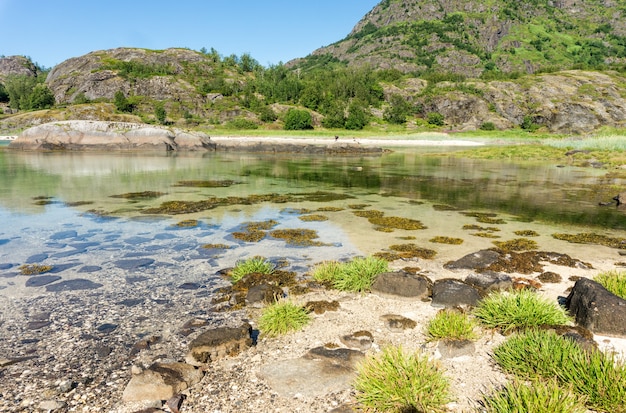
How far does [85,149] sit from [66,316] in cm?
7114

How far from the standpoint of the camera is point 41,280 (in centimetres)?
1048

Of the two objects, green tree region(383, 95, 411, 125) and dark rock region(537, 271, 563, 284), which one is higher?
green tree region(383, 95, 411, 125)

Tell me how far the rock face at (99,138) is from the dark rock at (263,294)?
6649 cm

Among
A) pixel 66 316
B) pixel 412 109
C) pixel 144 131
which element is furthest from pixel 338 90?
pixel 66 316

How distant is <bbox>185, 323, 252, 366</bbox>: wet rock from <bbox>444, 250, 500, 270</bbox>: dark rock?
23.1ft

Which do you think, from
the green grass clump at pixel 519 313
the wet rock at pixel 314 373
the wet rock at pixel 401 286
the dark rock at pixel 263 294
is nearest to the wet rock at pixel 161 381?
the wet rock at pixel 314 373

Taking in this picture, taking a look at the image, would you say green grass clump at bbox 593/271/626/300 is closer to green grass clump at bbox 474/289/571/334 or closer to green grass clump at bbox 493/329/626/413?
green grass clump at bbox 474/289/571/334

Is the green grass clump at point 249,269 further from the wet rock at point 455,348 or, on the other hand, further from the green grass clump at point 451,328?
the wet rock at point 455,348

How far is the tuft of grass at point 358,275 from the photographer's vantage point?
988 centimetres

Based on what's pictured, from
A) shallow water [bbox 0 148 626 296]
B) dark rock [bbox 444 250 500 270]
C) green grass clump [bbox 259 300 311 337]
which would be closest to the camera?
green grass clump [bbox 259 300 311 337]

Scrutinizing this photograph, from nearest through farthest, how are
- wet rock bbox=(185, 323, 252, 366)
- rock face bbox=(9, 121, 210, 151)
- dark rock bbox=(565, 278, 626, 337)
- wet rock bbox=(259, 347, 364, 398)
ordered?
wet rock bbox=(259, 347, 364, 398) → wet rock bbox=(185, 323, 252, 366) → dark rock bbox=(565, 278, 626, 337) → rock face bbox=(9, 121, 210, 151)

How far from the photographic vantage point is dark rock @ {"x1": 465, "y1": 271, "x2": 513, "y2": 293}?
945cm

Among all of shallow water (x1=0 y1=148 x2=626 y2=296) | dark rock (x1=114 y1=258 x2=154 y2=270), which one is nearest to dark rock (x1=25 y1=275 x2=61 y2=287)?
shallow water (x1=0 y1=148 x2=626 y2=296)

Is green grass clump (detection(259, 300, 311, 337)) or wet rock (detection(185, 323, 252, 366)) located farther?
green grass clump (detection(259, 300, 311, 337))
